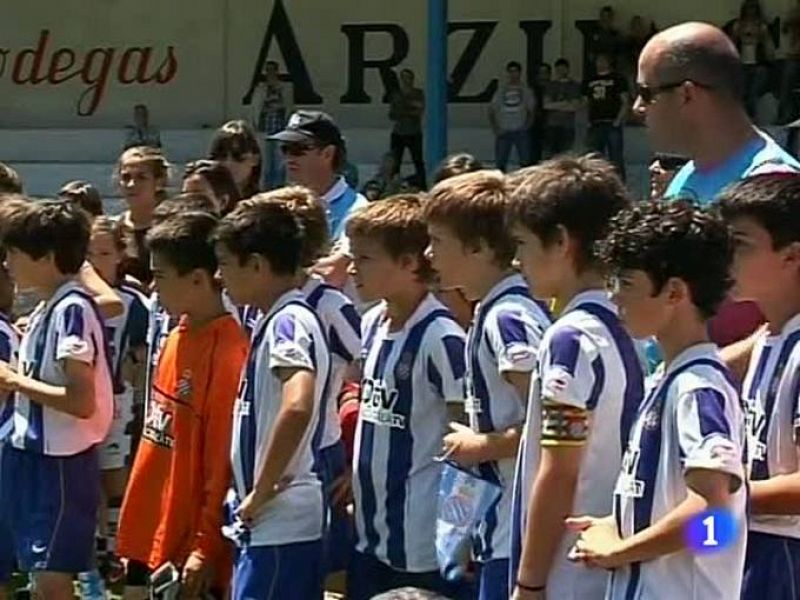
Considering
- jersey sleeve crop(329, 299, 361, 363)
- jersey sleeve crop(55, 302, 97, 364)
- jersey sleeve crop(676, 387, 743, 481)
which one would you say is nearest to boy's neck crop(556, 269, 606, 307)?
jersey sleeve crop(676, 387, 743, 481)

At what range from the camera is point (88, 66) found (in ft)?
83.6

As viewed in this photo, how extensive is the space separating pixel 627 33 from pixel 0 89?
31.3 feet

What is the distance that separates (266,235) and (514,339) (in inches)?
37.9

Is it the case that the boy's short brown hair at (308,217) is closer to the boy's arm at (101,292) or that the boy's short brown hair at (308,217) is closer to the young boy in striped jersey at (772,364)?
the boy's arm at (101,292)

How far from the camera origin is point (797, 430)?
10.9 ft

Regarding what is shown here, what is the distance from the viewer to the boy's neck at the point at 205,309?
4.87 metres

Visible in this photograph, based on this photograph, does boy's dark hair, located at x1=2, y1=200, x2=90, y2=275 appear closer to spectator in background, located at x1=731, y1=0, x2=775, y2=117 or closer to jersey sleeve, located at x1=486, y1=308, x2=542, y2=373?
jersey sleeve, located at x1=486, y1=308, x2=542, y2=373

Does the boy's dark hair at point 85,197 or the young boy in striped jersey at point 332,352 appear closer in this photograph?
the young boy in striped jersey at point 332,352

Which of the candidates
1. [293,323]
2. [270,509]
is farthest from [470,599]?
[293,323]

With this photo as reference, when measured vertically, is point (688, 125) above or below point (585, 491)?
above

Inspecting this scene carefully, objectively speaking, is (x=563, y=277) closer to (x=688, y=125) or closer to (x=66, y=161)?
(x=688, y=125)

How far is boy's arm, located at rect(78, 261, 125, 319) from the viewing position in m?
5.52

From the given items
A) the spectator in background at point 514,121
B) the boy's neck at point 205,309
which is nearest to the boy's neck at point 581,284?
the boy's neck at point 205,309

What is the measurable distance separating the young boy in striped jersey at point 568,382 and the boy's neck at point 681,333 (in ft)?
0.73
